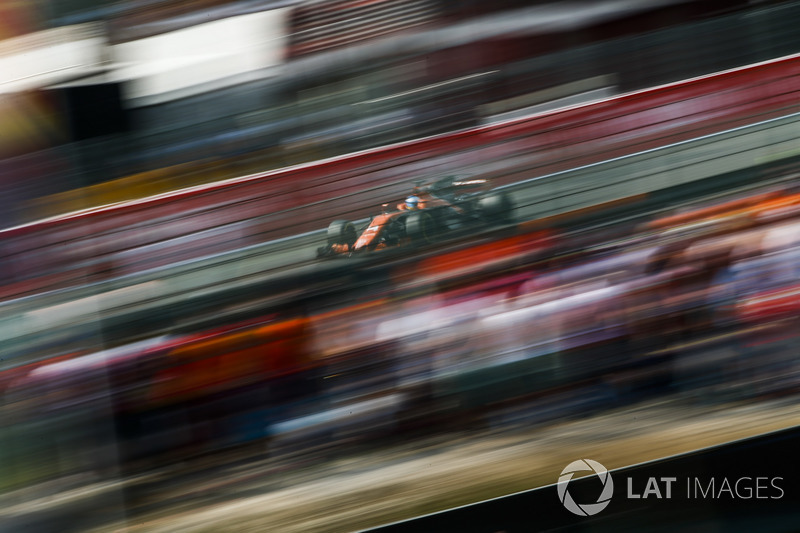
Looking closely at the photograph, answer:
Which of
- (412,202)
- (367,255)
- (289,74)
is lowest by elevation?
(367,255)

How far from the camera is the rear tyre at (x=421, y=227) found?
1550 mm

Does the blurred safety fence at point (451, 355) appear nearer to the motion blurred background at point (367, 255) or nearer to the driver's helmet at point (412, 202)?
the motion blurred background at point (367, 255)

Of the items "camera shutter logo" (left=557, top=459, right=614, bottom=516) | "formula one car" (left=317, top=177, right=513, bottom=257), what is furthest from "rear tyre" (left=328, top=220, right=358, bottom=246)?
"camera shutter logo" (left=557, top=459, right=614, bottom=516)

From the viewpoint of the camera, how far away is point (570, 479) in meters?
1.55

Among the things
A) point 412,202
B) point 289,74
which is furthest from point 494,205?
point 289,74

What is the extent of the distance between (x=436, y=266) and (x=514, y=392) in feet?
1.15

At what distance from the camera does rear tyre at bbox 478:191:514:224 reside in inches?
61.9

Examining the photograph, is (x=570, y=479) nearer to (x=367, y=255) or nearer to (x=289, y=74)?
(x=367, y=255)

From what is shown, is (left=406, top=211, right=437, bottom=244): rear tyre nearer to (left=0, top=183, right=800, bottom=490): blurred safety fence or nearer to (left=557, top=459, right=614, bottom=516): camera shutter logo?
(left=0, top=183, right=800, bottom=490): blurred safety fence

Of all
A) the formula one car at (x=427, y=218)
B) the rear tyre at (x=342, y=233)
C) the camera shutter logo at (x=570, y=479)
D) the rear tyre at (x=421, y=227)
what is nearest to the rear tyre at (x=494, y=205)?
the formula one car at (x=427, y=218)

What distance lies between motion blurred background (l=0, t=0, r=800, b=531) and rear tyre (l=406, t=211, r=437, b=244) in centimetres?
2

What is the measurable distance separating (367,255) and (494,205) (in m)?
0.33

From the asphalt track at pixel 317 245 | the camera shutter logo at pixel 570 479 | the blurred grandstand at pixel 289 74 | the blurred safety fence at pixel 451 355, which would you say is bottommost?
the camera shutter logo at pixel 570 479

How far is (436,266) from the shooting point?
5.12ft
